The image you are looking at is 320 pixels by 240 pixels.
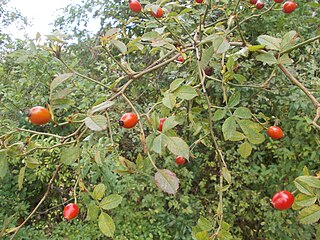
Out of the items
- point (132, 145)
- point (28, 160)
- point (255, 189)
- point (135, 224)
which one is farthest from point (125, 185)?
point (28, 160)

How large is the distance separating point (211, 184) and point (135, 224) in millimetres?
647

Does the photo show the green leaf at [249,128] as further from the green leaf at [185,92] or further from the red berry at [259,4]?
the red berry at [259,4]

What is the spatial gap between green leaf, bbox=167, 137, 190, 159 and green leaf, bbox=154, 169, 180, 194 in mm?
41

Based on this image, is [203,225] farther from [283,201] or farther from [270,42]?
[270,42]

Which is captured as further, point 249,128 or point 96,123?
point 249,128

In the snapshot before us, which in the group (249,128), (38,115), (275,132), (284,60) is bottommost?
(275,132)

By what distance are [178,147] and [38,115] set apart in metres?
0.22

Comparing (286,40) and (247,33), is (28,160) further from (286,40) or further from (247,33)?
(247,33)

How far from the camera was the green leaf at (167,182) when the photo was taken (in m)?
0.53

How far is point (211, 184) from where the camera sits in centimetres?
223

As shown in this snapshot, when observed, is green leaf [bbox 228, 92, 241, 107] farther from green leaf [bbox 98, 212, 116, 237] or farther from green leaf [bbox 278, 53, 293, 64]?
green leaf [bbox 98, 212, 116, 237]

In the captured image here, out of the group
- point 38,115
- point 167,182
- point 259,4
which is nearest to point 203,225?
point 167,182

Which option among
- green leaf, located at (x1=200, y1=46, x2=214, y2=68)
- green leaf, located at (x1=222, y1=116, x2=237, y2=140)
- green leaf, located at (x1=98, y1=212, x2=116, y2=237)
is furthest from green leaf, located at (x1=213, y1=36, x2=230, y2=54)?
green leaf, located at (x1=98, y1=212, x2=116, y2=237)

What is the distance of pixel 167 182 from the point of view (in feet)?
1.76
